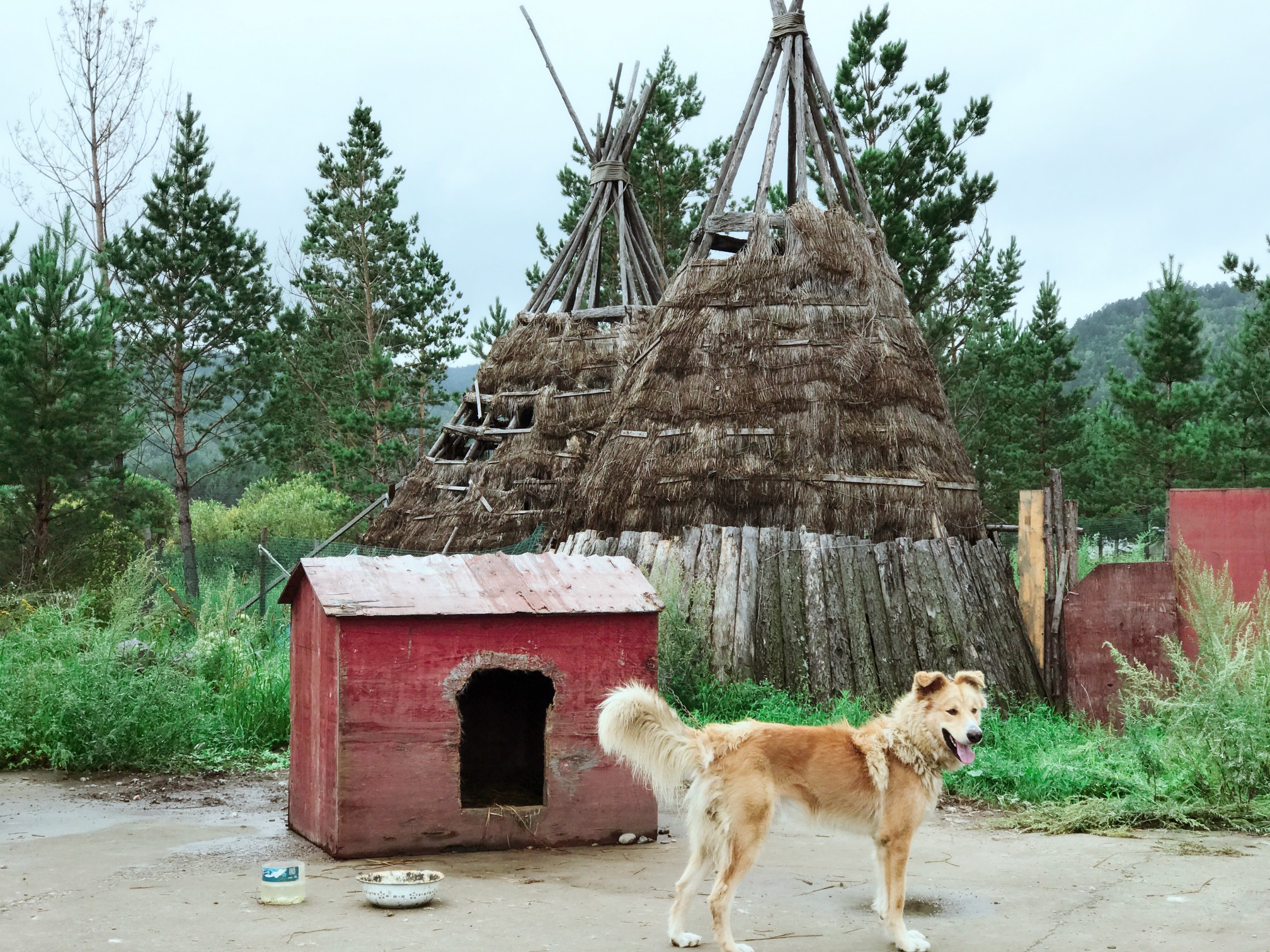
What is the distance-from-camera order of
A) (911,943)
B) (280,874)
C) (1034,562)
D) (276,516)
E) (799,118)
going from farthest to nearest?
(276,516)
(799,118)
(1034,562)
(280,874)
(911,943)

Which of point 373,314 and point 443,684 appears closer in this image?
point 443,684

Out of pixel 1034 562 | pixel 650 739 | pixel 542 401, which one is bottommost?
pixel 650 739

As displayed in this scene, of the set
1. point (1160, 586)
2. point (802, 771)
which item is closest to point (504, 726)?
point (802, 771)

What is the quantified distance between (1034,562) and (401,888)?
6.70 meters

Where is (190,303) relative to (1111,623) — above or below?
above

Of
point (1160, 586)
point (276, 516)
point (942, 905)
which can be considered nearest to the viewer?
point (942, 905)

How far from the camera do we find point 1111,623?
9477 millimetres

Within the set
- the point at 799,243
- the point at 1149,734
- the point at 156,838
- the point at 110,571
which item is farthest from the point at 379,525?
the point at 1149,734

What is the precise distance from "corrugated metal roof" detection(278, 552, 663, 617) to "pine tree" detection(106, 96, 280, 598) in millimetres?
17713

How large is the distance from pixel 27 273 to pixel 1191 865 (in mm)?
14823

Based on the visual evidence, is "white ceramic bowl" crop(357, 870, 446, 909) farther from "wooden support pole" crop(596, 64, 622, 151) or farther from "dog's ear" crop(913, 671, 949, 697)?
"wooden support pole" crop(596, 64, 622, 151)

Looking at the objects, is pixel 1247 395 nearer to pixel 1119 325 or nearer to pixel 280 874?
pixel 280 874

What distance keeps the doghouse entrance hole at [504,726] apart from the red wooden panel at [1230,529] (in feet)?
17.0

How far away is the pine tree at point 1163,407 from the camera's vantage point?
2555cm
